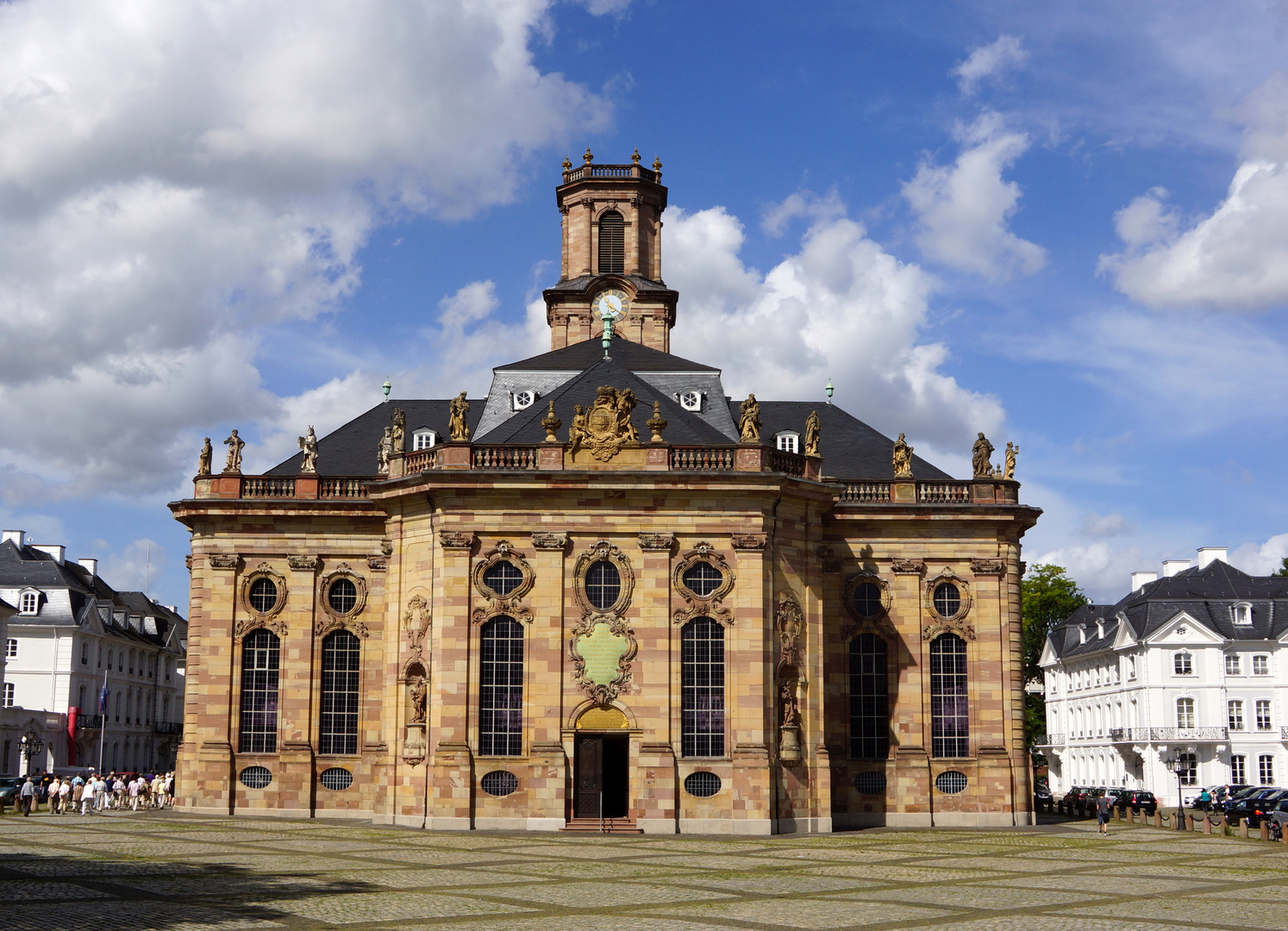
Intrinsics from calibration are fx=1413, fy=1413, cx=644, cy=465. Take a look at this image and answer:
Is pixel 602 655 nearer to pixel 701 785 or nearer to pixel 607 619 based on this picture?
pixel 607 619

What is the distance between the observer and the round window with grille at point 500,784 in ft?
144

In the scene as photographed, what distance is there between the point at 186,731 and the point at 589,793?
54.6ft

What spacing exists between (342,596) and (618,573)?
12150mm

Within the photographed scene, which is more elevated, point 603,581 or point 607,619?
point 603,581

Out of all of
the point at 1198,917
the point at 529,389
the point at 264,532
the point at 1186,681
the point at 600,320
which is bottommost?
the point at 1198,917

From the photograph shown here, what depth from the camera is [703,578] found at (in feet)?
149

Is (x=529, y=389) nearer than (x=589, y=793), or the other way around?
(x=589, y=793)

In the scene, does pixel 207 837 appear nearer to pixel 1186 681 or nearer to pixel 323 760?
pixel 323 760

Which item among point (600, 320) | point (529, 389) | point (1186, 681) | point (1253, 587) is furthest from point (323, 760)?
point (1253, 587)

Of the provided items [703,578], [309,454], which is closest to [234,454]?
[309,454]

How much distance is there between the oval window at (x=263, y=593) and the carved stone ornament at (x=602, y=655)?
13356 millimetres

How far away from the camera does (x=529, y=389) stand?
184 ft

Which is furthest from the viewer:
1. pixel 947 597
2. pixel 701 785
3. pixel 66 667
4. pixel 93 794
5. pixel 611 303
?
pixel 66 667

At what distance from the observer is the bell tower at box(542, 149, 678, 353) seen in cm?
6712
